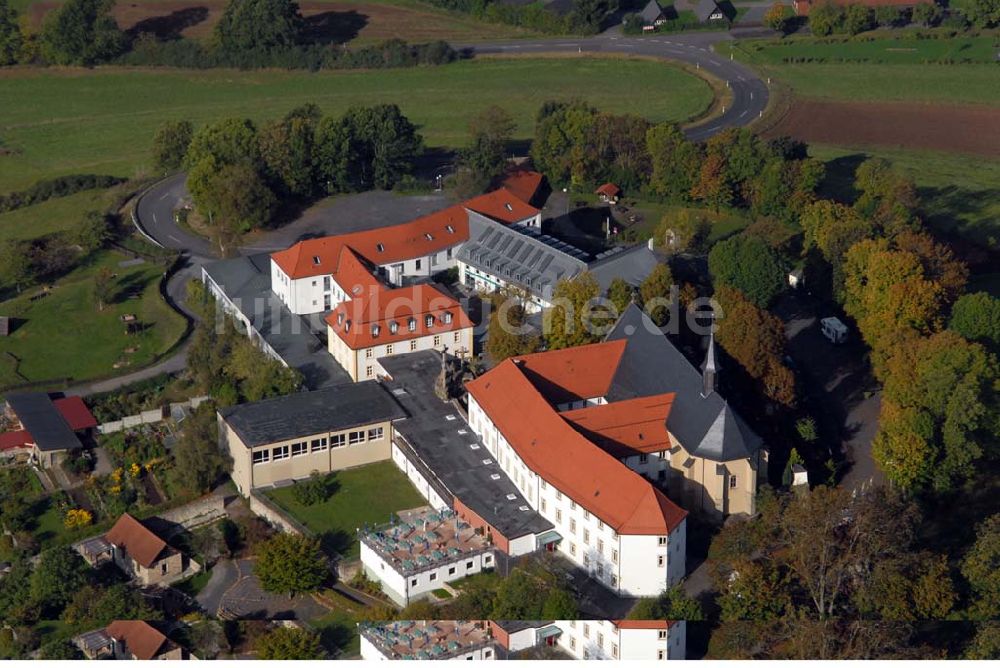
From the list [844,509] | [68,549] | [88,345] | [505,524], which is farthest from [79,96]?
[844,509]

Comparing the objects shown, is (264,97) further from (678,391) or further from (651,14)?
(678,391)

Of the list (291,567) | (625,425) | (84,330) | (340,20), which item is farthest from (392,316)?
(340,20)

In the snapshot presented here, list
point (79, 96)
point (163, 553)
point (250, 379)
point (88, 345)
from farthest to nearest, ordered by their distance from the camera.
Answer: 1. point (79, 96)
2. point (88, 345)
3. point (250, 379)
4. point (163, 553)

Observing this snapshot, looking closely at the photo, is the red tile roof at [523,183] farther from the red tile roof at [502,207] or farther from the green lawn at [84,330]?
the green lawn at [84,330]

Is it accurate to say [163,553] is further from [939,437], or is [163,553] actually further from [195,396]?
[939,437]

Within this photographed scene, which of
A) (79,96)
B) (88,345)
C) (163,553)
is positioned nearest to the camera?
(163,553)

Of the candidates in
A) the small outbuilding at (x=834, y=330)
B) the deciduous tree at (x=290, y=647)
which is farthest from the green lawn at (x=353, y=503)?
the small outbuilding at (x=834, y=330)

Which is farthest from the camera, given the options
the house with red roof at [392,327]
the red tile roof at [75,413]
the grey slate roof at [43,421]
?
the red tile roof at [75,413]
